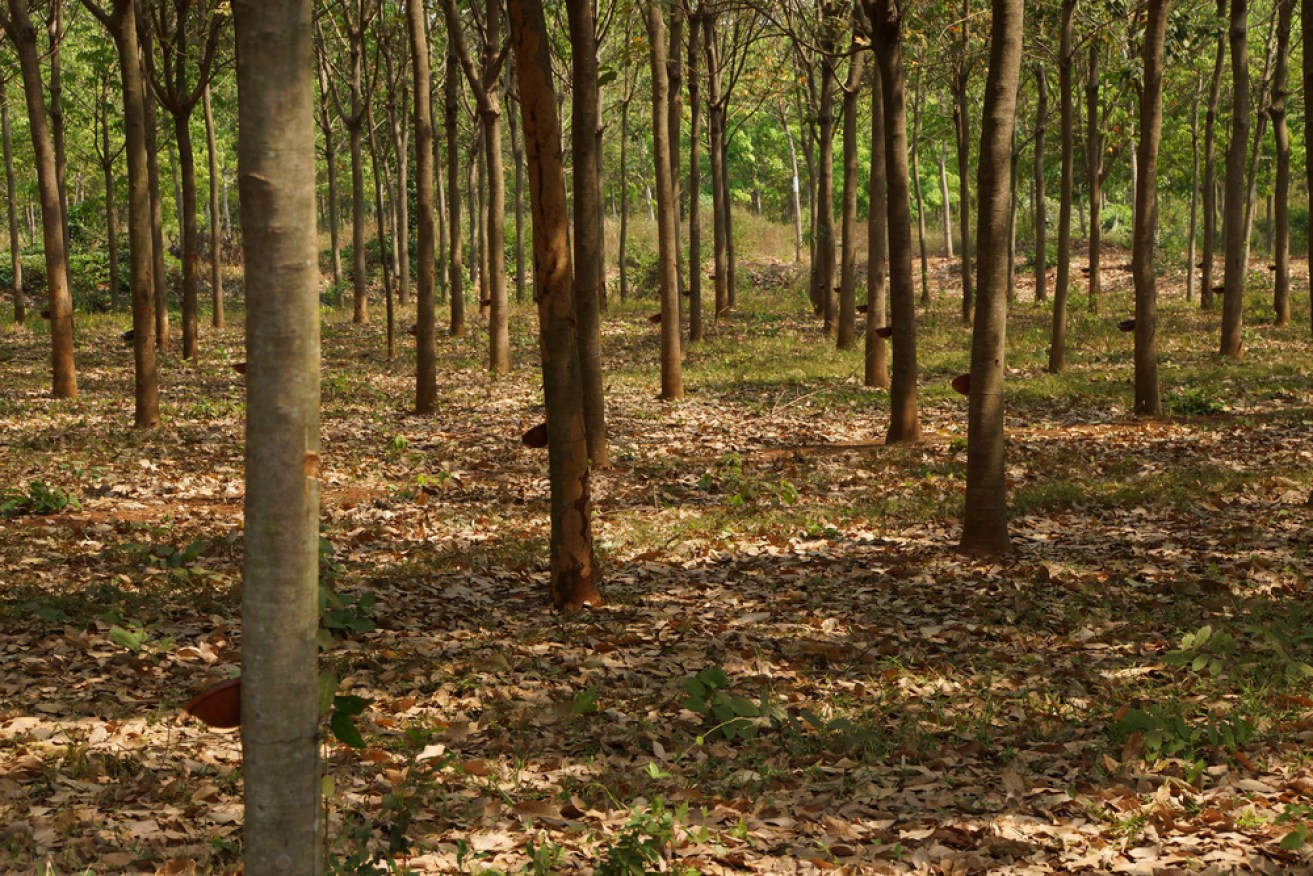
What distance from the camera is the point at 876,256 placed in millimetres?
15070

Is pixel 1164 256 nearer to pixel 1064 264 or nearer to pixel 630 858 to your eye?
pixel 1064 264

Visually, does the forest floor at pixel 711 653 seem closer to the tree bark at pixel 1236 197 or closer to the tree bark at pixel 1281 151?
the tree bark at pixel 1236 197

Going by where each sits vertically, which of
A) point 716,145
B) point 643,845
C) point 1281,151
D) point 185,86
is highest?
point 185,86

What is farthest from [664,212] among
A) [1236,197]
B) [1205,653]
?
[1205,653]

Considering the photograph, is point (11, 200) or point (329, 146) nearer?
point (11, 200)

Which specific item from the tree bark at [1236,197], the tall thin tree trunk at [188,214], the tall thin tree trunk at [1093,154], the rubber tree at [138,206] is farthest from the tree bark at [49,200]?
the tree bark at [1236,197]

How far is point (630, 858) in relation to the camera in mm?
3559

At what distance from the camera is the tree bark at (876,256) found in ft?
47.2

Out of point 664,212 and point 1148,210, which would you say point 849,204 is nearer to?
point 664,212

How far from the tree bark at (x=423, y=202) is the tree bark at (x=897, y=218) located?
5595 millimetres

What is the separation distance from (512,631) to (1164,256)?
3762cm

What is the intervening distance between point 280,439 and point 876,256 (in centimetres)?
1348

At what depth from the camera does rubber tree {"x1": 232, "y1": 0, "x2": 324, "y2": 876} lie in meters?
2.31

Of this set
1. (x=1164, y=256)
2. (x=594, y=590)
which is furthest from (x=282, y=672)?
(x=1164, y=256)
